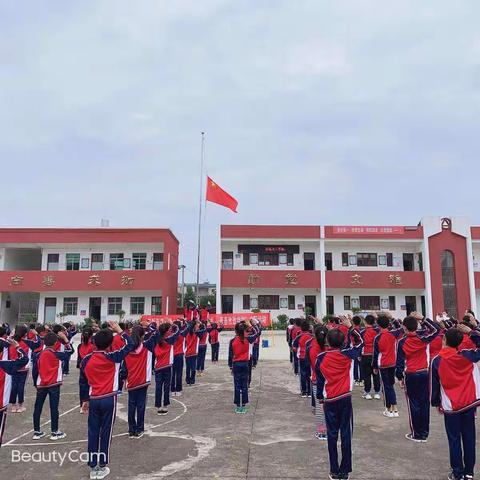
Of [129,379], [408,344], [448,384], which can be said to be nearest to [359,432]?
[408,344]

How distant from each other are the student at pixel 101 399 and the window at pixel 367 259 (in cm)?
2823

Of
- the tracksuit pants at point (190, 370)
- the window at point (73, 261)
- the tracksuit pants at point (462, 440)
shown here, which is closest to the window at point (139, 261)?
the window at point (73, 261)

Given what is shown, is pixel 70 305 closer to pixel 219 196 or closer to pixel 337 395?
pixel 219 196

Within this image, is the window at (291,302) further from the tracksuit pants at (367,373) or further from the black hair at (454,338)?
the black hair at (454,338)

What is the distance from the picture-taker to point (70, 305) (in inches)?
1150

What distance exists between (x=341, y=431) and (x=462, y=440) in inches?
49.5

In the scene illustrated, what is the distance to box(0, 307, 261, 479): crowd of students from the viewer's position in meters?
4.91

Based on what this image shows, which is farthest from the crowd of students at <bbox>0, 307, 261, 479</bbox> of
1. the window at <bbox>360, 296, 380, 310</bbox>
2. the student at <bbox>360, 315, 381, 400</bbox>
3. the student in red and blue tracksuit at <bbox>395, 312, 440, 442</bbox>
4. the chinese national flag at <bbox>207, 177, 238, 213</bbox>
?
the window at <bbox>360, 296, 380, 310</bbox>

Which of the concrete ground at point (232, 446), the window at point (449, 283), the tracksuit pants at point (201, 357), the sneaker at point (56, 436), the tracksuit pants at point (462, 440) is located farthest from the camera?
the window at point (449, 283)

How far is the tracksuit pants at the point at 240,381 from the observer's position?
7523mm

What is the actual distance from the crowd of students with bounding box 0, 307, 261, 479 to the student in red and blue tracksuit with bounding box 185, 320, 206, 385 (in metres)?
0.11

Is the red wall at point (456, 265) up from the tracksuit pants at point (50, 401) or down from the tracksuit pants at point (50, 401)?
up

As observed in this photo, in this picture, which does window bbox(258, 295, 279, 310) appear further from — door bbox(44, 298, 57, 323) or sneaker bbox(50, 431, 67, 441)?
sneaker bbox(50, 431, 67, 441)

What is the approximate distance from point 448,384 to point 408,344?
5.38ft
